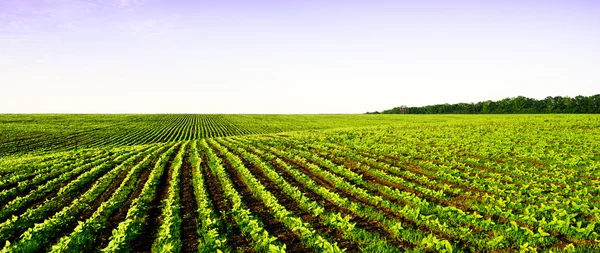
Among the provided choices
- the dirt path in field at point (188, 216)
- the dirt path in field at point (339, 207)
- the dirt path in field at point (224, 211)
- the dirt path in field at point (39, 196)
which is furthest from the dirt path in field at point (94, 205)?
the dirt path in field at point (339, 207)

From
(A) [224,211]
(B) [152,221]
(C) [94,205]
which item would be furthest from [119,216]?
(A) [224,211]

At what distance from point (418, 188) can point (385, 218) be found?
4.52m

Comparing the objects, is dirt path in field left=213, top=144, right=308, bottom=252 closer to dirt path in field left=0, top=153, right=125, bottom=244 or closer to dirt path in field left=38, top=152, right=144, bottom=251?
dirt path in field left=38, top=152, right=144, bottom=251

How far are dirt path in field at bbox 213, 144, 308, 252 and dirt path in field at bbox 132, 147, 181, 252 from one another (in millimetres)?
3252

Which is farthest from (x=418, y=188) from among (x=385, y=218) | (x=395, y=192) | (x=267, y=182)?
(x=267, y=182)

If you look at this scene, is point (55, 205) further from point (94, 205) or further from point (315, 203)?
point (315, 203)

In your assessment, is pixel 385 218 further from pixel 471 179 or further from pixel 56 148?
pixel 56 148

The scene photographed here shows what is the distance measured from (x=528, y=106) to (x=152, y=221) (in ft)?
517

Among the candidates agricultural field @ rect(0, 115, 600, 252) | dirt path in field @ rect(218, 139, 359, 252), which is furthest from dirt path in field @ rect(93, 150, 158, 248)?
dirt path in field @ rect(218, 139, 359, 252)

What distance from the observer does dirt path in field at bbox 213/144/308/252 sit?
9.00 m

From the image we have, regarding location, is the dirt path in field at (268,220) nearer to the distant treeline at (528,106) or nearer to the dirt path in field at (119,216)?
the dirt path in field at (119,216)

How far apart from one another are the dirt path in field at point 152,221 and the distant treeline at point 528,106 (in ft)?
464

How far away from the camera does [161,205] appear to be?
43.4ft

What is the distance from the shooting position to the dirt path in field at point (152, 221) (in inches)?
367
